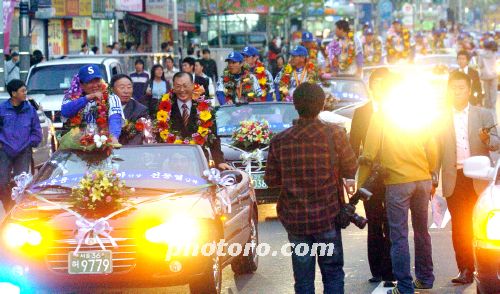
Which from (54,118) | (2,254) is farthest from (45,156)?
(2,254)

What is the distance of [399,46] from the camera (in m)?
39.7

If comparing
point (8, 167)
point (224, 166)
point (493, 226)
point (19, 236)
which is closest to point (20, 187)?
point (19, 236)

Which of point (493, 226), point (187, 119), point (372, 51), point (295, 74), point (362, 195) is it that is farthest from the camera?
point (372, 51)

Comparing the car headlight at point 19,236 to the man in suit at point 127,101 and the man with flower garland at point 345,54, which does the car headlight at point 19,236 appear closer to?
the man in suit at point 127,101

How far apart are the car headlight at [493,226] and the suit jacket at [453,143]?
1.81 m

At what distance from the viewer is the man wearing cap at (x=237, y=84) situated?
19.2 metres

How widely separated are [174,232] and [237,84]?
1062cm

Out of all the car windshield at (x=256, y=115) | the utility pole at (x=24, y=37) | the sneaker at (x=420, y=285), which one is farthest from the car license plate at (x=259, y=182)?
the utility pole at (x=24, y=37)

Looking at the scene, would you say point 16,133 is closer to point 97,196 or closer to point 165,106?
point 165,106

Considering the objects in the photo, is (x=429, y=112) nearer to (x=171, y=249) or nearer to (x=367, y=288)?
(x=367, y=288)

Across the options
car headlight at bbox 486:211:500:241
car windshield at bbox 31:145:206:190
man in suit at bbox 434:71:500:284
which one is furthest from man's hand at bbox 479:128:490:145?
car windshield at bbox 31:145:206:190

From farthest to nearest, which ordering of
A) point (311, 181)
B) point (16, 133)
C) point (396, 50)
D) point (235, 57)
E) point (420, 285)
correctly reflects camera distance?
point (396, 50)
point (235, 57)
point (16, 133)
point (420, 285)
point (311, 181)

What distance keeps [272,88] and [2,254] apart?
11.2 meters

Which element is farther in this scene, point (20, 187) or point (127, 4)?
point (127, 4)
